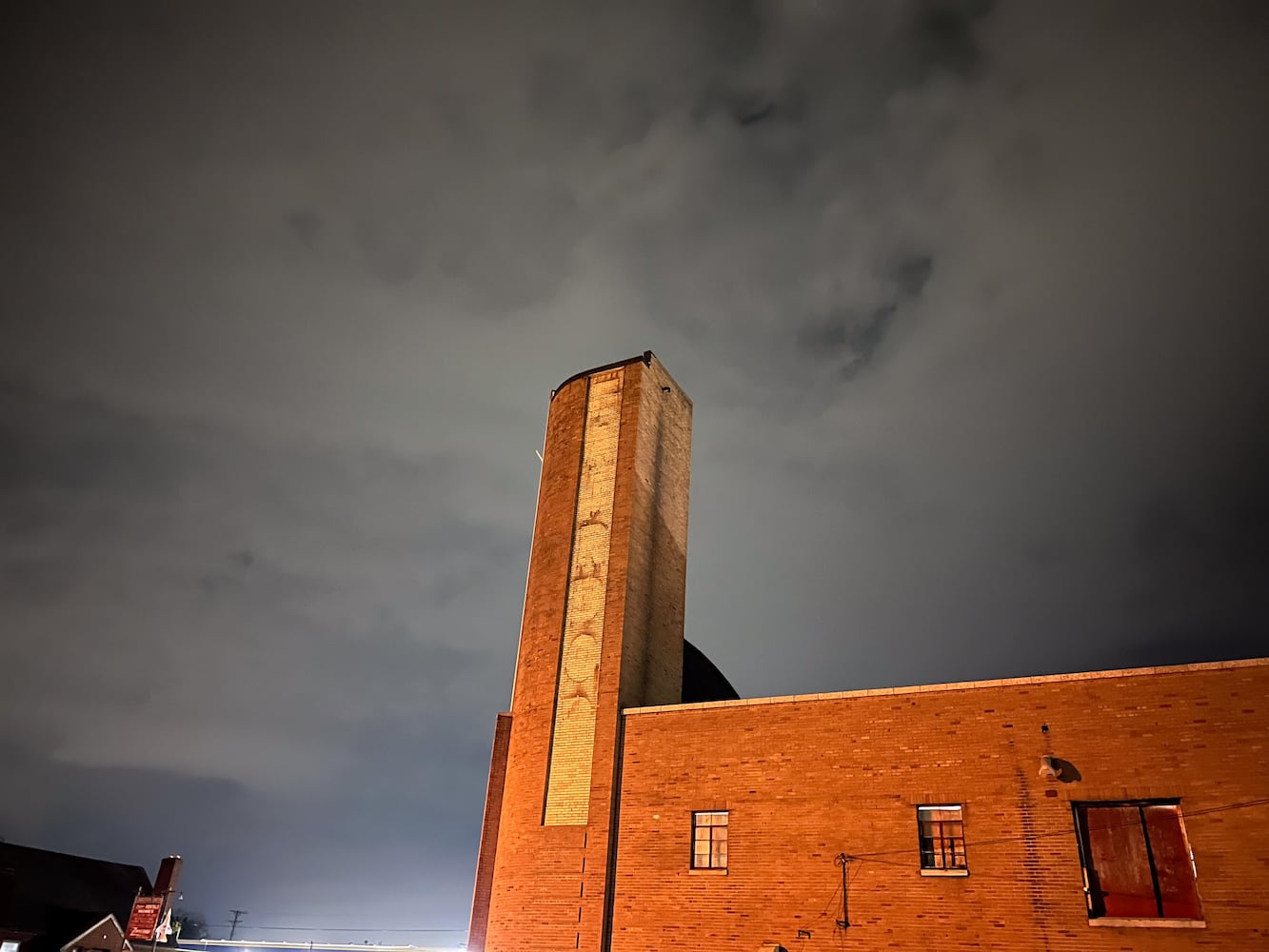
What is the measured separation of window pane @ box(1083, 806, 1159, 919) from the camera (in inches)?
521

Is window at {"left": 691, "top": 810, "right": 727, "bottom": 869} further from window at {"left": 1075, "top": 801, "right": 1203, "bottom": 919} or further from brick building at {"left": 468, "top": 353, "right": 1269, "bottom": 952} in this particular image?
window at {"left": 1075, "top": 801, "right": 1203, "bottom": 919}

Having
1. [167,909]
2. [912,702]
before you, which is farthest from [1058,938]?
[167,909]

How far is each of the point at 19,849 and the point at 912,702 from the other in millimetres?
33703

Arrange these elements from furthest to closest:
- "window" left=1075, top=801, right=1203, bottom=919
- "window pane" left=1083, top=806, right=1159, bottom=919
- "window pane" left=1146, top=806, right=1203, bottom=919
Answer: "window pane" left=1083, top=806, right=1159, bottom=919
"window" left=1075, top=801, right=1203, bottom=919
"window pane" left=1146, top=806, right=1203, bottom=919

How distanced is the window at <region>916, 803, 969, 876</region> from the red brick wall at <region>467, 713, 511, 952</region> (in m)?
9.82

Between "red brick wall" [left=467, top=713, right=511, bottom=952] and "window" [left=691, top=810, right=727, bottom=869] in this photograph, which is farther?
"red brick wall" [left=467, top=713, right=511, bottom=952]

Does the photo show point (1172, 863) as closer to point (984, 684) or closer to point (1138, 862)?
point (1138, 862)

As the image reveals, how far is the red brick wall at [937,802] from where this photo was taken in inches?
523

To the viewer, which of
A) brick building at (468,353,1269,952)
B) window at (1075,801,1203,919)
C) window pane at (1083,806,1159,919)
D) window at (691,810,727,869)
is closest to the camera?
window at (1075,801,1203,919)

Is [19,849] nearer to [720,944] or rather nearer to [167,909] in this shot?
[167,909]

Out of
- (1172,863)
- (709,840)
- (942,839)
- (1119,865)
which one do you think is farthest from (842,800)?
(1172,863)

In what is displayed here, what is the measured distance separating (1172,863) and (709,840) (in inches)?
288

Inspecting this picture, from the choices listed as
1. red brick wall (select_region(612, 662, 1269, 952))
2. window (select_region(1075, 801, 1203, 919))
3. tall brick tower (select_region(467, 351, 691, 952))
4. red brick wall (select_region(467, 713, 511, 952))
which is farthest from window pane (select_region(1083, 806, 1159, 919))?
red brick wall (select_region(467, 713, 511, 952))

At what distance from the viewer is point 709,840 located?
16.5 m
